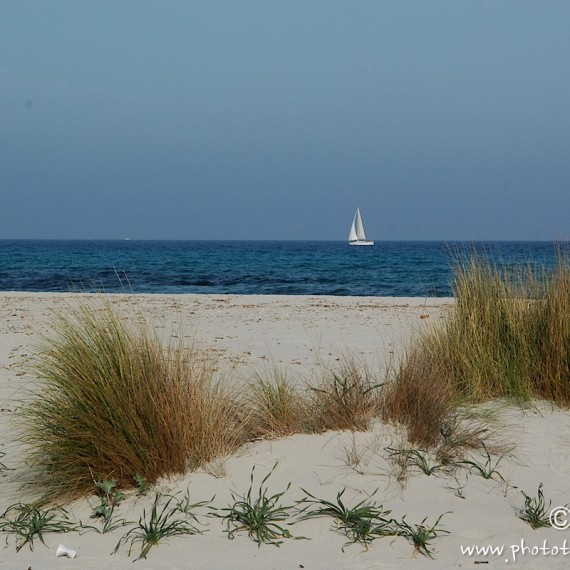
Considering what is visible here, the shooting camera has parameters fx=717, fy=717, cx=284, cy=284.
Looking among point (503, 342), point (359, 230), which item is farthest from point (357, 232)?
point (503, 342)

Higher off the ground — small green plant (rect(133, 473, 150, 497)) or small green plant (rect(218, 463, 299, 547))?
small green plant (rect(133, 473, 150, 497))

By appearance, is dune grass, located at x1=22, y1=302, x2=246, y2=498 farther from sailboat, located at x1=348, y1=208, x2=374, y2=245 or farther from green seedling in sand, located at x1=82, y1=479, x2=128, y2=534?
sailboat, located at x1=348, y1=208, x2=374, y2=245

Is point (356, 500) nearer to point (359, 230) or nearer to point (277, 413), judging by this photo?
point (277, 413)

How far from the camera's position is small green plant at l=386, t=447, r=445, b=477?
12.8ft

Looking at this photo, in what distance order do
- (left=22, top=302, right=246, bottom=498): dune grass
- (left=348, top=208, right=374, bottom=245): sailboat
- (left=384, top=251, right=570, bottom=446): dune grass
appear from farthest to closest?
(left=348, top=208, right=374, bottom=245): sailboat
(left=384, top=251, right=570, bottom=446): dune grass
(left=22, top=302, right=246, bottom=498): dune grass

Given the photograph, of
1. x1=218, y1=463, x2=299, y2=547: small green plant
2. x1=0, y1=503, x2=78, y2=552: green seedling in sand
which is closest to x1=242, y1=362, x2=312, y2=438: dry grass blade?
x1=218, y1=463, x2=299, y2=547: small green plant

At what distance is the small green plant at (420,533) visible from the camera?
10.7 ft

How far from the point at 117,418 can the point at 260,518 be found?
3.25 feet

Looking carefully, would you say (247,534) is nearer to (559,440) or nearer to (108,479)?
(108,479)

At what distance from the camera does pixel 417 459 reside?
4.02 m

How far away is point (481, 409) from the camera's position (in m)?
5.00

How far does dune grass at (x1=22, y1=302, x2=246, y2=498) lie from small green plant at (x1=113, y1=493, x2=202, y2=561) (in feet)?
1.02

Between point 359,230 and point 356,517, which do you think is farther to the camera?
point 359,230

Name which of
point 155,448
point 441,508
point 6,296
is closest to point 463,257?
point 441,508
